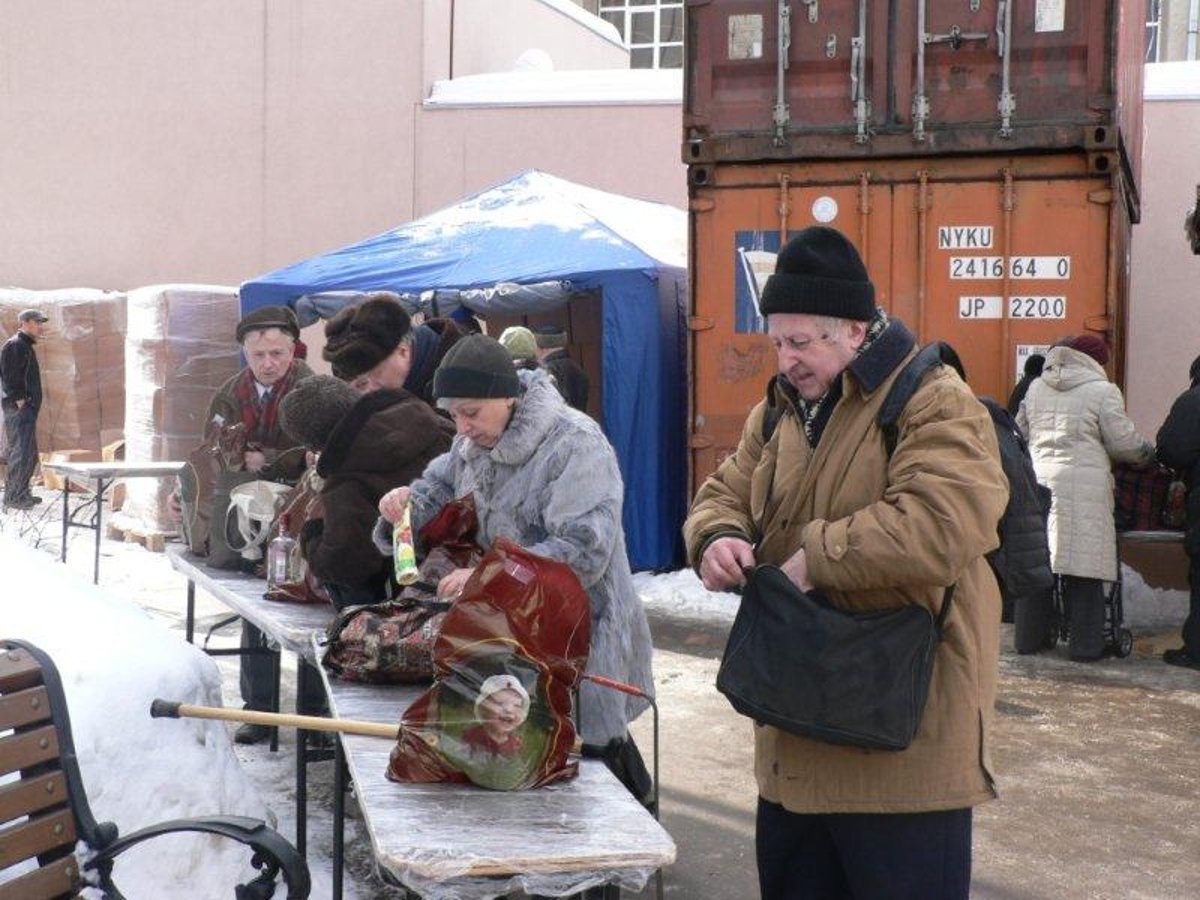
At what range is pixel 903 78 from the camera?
8789 millimetres

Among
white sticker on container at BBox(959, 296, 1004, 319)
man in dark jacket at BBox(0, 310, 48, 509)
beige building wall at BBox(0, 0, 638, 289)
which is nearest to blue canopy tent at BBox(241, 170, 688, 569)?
white sticker on container at BBox(959, 296, 1004, 319)

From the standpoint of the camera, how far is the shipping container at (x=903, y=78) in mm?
8469

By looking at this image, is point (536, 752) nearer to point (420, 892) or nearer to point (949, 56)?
point (420, 892)

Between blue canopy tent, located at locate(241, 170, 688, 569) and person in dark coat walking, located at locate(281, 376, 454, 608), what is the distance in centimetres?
569

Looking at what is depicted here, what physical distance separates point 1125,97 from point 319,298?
5.77 meters

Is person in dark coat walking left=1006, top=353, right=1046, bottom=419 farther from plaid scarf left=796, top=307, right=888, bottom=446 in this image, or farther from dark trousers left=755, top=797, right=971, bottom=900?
dark trousers left=755, top=797, right=971, bottom=900

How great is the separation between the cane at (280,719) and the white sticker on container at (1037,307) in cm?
626

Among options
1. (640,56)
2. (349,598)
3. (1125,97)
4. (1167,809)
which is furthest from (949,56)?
(640,56)

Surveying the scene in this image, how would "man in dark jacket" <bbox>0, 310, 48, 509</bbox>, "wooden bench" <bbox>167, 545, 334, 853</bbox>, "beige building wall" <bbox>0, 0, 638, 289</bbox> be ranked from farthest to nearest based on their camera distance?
1. "beige building wall" <bbox>0, 0, 638, 289</bbox>
2. "man in dark jacket" <bbox>0, 310, 48, 509</bbox>
3. "wooden bench" <bbox>167, 545, 334, 853</bbox>

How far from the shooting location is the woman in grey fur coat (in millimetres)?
3787

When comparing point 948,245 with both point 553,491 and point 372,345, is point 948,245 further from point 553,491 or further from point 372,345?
point 553,491

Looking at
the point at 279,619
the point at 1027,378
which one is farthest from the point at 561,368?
the point at 279,619

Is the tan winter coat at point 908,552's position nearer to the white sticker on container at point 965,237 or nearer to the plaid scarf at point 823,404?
the plaid scarf at point 823,404

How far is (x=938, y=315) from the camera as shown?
8.91 meters
